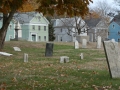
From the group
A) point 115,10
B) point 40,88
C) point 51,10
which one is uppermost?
point 115,10

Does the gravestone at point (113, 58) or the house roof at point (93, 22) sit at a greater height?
the house roof at point (93, 22)

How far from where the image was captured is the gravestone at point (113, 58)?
10.5 m

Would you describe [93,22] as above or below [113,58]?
above

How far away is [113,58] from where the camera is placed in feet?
34.7

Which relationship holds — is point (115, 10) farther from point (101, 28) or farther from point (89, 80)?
point (89, 80)

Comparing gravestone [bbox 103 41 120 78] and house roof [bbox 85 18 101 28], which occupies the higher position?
house roof [bbox 85 18 101 28]

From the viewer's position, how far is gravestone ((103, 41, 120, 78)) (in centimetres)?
1052

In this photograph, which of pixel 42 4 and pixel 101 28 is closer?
pixel 42 4

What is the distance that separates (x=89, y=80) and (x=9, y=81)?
8.52ft

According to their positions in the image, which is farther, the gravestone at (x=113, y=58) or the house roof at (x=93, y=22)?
the house roof at (x=93, y=22)

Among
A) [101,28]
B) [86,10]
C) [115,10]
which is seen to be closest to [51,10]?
[86,10]

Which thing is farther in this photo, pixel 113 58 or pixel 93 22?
pixel 93 22

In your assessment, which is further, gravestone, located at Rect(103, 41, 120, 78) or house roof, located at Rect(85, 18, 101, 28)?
house roof, located at Rect(85, 18, 101, 28)

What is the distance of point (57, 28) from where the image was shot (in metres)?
81.6
